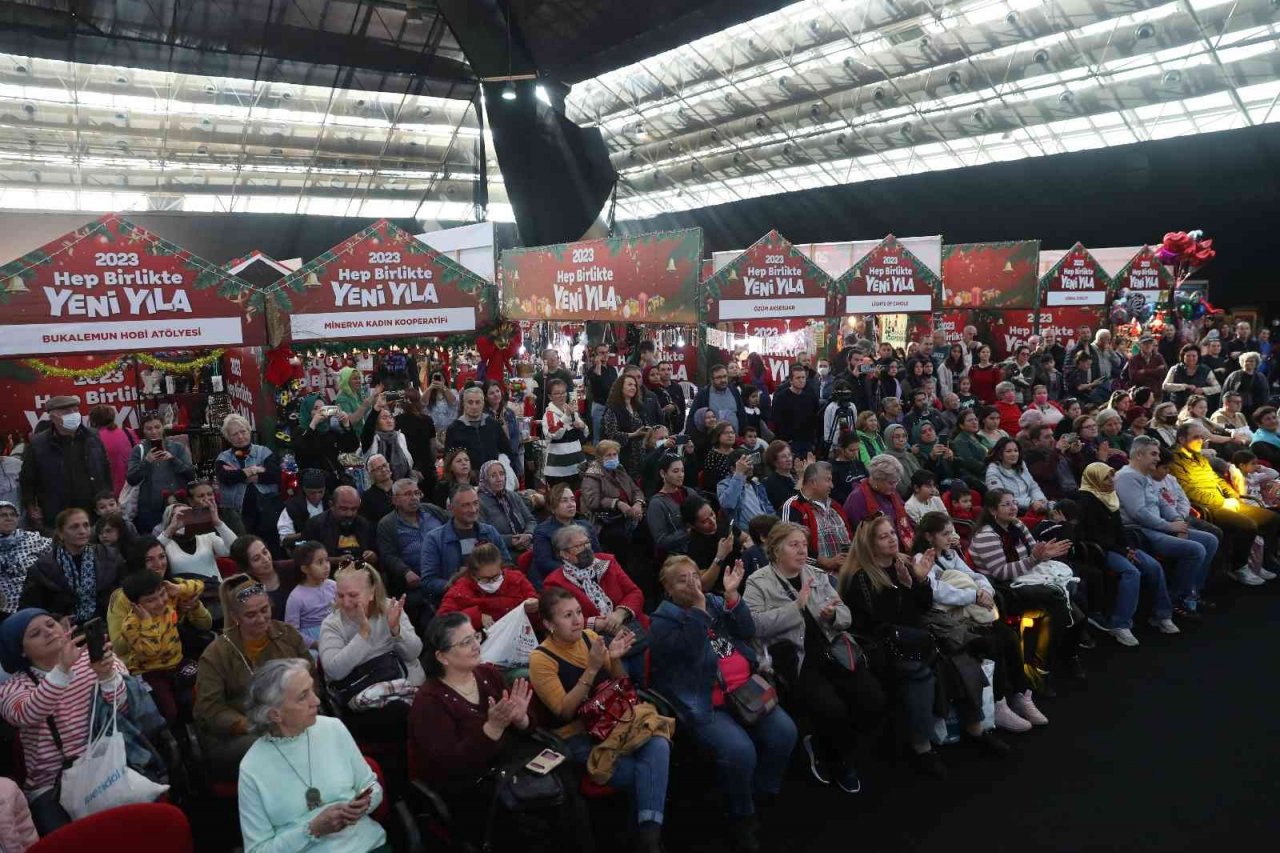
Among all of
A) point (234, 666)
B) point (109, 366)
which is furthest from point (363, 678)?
point (109, 366)

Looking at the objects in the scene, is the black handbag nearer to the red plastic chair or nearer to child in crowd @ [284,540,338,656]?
child in crowd @ [284,540,338,656]

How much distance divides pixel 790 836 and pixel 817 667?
2.38 feet

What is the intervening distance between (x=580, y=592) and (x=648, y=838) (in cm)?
120

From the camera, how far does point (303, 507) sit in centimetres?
532

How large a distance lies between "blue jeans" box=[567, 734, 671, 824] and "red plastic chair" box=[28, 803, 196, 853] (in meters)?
1.33

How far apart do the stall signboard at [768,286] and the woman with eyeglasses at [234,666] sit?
18.8 feet

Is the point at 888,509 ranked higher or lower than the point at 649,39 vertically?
lower

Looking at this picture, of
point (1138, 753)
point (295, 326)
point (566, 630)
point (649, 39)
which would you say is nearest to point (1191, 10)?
point (649, 39)

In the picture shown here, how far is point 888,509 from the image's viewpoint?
5227mm

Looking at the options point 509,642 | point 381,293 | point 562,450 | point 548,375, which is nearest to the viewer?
Answer: point 509,642

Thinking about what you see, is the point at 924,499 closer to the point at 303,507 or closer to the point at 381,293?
the point at 303,507

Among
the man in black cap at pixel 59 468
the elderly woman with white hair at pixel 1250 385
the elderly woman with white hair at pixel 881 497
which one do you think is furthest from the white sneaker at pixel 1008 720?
the elderly woman with white hair at pixel 1250 385

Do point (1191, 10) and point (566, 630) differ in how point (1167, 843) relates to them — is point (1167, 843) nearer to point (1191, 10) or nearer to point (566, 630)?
point (566, 630)

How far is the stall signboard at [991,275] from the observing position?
38.5 ft
